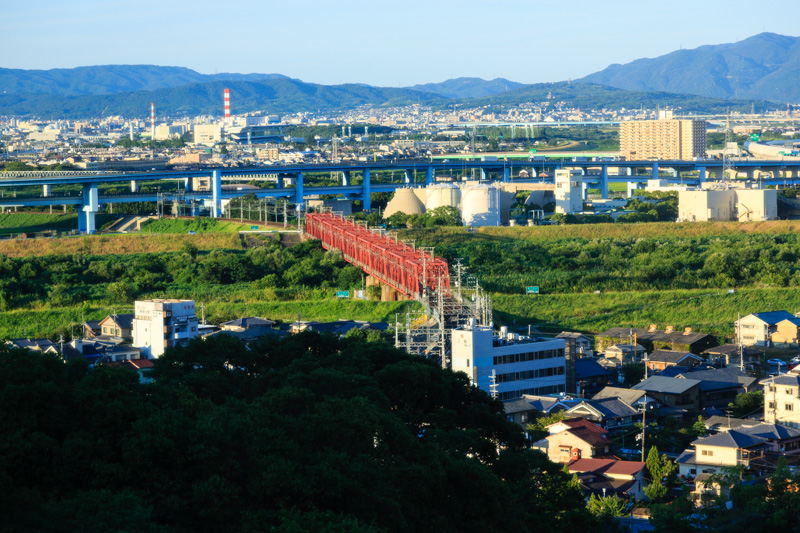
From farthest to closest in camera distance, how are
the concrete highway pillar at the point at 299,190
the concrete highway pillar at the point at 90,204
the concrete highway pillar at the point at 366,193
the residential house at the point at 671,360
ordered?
1. the concrete highway pillar at the point at 366,193
2. the concrete highway pillar at the point at 299,190
3. the concrete highway pillar at the point at 90,204
4. the residential house at the point at 671,360

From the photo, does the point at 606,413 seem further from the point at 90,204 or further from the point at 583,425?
the point at 90,204

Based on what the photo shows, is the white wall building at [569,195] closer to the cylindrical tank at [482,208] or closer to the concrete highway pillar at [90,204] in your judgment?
the cylindrical tank at [482,208]

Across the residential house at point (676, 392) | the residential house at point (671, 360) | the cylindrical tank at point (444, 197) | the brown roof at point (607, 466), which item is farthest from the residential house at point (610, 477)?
the cylindrical tank at point (444, 197)

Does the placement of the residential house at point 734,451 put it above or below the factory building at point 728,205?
below

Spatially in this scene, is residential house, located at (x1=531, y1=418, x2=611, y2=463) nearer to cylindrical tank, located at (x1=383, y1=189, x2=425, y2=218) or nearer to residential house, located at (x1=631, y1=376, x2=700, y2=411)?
residential house, located at (x1=631, y1=376, x2=700, y2=411)

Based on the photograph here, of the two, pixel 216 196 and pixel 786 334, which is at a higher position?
pixel 216 196

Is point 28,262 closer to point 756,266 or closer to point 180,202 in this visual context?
point 180,202

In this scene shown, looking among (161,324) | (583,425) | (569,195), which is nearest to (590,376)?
(583,425)
